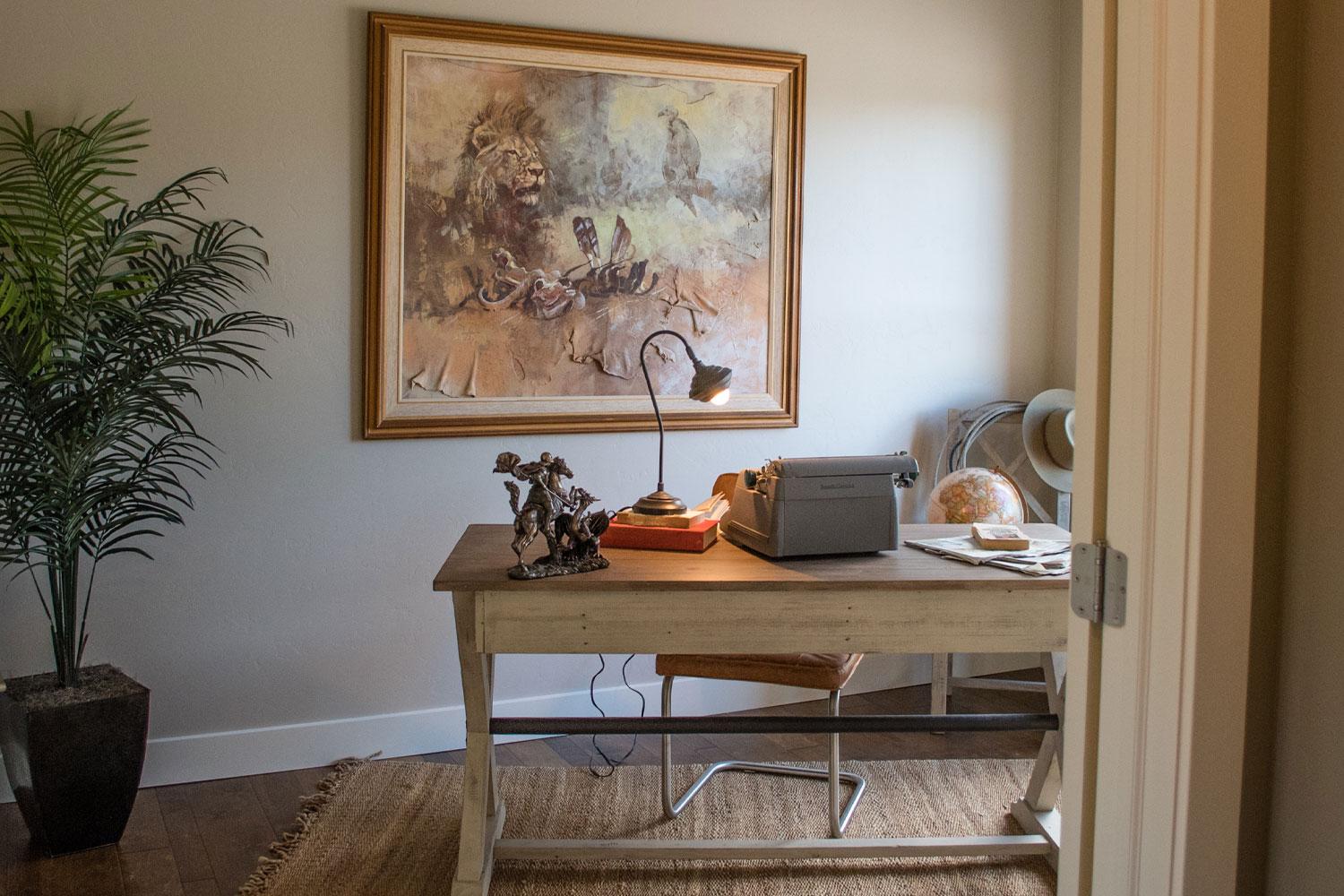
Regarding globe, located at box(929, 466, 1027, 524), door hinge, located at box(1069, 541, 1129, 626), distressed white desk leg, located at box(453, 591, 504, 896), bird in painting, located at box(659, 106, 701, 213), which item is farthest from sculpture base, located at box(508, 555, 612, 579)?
bird in painting, located at box(659, 106, 701, 213)

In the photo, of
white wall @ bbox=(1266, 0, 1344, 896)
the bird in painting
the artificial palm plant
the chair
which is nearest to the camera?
white wall @ bbox=(1266, 0, 1344, 896)

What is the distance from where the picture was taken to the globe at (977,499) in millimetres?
3814

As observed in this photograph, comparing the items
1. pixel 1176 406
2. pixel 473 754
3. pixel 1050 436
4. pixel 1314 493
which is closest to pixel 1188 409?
pixel 1176 406

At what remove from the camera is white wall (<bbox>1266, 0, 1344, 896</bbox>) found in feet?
3.59

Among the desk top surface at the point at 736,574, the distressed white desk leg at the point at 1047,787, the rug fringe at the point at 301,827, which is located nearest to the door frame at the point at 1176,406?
the desk top surface at the point at 736,574

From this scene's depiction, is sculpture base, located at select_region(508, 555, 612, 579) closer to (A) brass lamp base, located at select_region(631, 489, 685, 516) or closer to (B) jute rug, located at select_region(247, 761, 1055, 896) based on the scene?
(A) brass lamp base, located at select_region(631, 489, 685, 516)

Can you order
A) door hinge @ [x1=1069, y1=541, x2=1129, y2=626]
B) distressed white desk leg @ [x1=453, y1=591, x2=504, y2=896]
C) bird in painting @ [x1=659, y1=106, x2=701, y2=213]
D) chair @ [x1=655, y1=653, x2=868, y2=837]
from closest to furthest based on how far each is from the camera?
1. door hinge @ [x1=1069, y1=541, x2=1129, y2=626]
2. distressed white desk leg @ [x1=453, y1=591, x2=504, y2=896]
3. chair @ [x1=655, y1=653, x2=868, y2=837]
4. bird in painting @ [x1=659, y1=106, x2=701, y2=213]

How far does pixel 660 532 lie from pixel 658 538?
15 millimetres

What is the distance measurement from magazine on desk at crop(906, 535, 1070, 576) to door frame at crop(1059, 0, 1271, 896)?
1.38 m

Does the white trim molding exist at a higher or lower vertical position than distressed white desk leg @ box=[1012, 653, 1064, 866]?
higher

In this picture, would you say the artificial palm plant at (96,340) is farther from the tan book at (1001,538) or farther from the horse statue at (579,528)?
the tan book at (1001,538)

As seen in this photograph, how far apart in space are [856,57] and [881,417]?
1331 millimetres

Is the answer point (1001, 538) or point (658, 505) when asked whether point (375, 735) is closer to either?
point (658, 505)

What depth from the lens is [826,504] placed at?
2.66 meters
